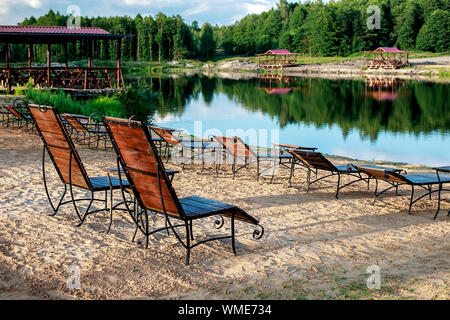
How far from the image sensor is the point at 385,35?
75.9 meters

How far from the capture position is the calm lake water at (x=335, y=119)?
1488 centimetres

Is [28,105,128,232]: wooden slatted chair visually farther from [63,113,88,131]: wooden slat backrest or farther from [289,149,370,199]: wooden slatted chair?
[63,113,88,131]: wooden slat backrest

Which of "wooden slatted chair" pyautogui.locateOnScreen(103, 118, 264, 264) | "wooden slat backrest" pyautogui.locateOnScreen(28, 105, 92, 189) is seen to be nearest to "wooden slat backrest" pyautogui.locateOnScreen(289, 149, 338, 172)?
"wooden slatted chair" pyautogui.locateOnScreen(103, 118, 264, 264)

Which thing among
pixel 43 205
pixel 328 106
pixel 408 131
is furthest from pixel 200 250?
pixel 328 106

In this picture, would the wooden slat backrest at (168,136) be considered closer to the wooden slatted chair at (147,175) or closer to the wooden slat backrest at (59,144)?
the wooden slat backrest at (59,144)

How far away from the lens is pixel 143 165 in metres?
3.55

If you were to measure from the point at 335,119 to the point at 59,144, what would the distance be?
59.5 ft

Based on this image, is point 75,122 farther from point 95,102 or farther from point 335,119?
point 335,119

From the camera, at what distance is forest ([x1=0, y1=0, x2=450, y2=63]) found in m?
72.1

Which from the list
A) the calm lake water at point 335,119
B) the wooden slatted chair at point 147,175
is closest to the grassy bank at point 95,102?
the calm lake water at point 335,119

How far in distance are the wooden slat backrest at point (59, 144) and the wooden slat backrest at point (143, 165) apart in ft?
2.40

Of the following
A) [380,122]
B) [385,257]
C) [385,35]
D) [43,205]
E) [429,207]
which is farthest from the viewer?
[385,35]
